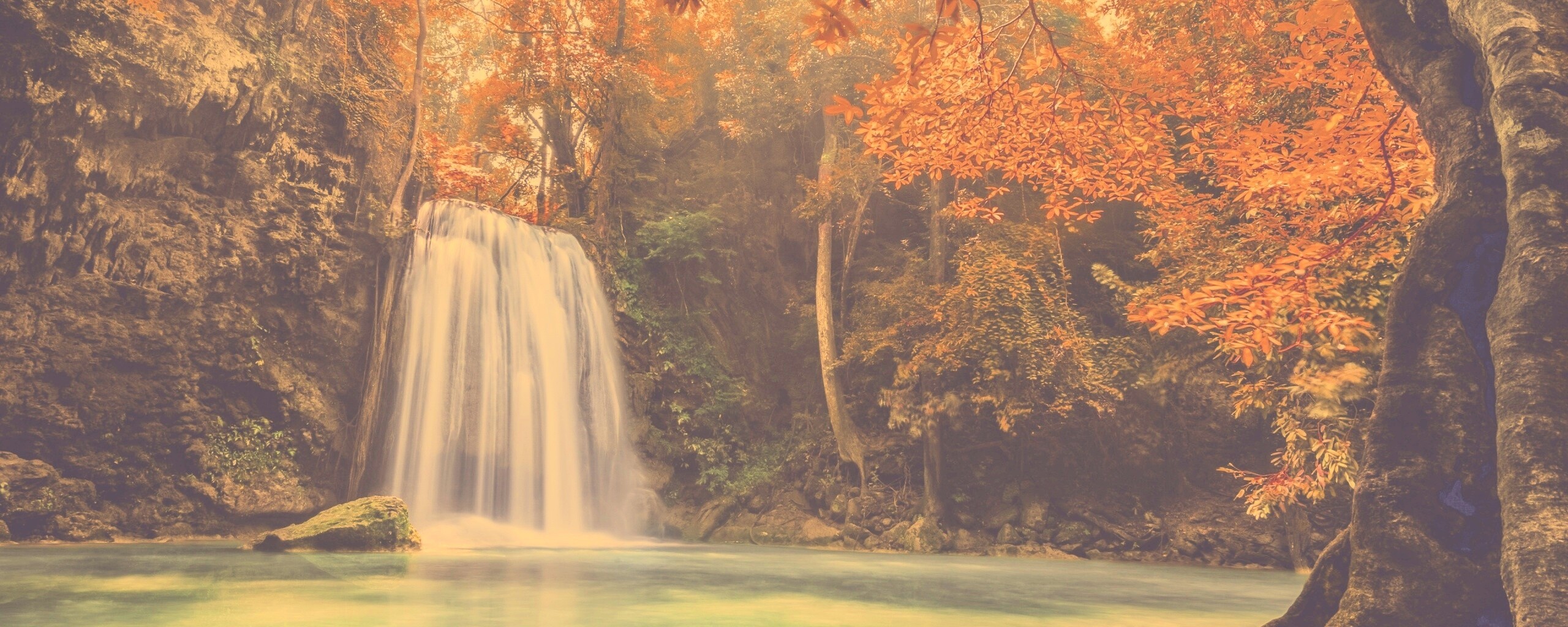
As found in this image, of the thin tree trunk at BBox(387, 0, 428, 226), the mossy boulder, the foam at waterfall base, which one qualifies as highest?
the thin tree trunk at BBox(387, 0, 428, 226)

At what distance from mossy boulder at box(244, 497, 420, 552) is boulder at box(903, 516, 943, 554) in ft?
24.7

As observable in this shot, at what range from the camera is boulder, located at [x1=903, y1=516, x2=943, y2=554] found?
14.1m

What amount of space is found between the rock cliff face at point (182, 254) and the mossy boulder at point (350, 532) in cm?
217

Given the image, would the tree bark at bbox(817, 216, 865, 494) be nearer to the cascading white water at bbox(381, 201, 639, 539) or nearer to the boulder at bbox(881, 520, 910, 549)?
the boulder at bbox(881, 520, 910, 549)

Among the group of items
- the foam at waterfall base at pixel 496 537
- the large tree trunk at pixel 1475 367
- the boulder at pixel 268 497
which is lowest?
the foam at waterfall base at pixel 496 537

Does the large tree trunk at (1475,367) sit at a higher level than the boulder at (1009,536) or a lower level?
higher

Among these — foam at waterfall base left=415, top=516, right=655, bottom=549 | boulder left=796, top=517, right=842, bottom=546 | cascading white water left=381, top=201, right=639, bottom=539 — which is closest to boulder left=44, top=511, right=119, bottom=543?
cascading white water left=381, top=201, right=639, bottom=539

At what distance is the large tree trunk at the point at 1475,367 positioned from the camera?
2.75 metres

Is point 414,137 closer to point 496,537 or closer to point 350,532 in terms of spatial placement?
point 496,537

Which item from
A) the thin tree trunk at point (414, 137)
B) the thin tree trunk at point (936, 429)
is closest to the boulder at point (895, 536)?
the thin tree trunk at point (936, 429)

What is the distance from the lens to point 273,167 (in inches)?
506

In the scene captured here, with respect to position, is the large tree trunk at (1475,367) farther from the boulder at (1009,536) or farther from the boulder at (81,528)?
the boulder at (81,528)

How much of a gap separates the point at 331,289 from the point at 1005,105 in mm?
11153

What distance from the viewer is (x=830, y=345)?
622 inches
